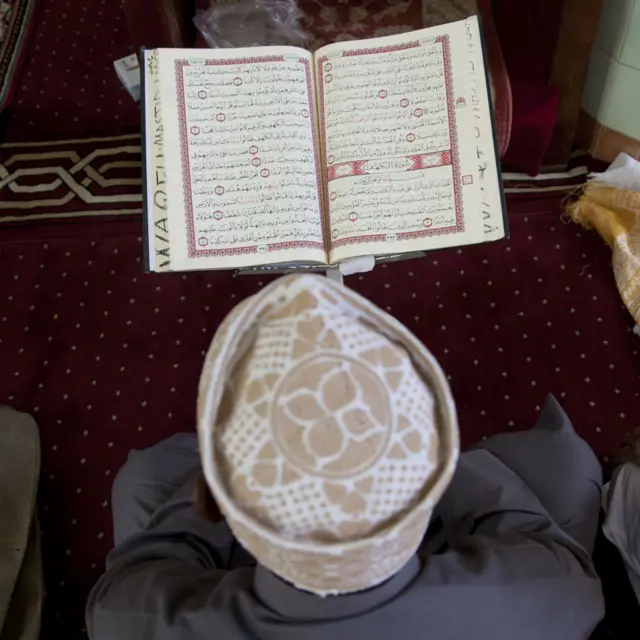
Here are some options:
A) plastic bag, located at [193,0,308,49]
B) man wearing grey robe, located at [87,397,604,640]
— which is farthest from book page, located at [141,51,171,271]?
plastic bag, located at [193,0,308,49]

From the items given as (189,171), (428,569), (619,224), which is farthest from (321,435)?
(619,224)

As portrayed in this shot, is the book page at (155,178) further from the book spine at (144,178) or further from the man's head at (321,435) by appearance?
the man's head at (321,435)

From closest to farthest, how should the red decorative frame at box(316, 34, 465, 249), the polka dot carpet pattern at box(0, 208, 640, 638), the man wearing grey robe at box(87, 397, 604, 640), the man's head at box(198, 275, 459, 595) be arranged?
the man's head at box(198, 275, 459, 595) → the man wearing grey robe at box(87, 397, 604, 640) → the red decorative frame at box(316, 34, 465, 249) → the polka dot carpet pattern at box(0, 208, 640, 638)

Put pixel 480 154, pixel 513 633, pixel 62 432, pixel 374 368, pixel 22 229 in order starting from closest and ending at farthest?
pixel 374 368 < pixel 513 633 < pixel 480 154 < pixel 62 432 < pixel 22 229

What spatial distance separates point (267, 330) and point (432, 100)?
1.79 feet

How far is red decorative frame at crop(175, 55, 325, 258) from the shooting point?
35.2 inches

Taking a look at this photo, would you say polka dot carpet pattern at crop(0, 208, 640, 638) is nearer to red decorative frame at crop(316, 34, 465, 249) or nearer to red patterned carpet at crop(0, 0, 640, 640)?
red patterned carpet at crop(0, 0, 640, 640)

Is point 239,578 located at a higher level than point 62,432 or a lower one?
higher

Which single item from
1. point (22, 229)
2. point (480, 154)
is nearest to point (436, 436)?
point (480, 154)

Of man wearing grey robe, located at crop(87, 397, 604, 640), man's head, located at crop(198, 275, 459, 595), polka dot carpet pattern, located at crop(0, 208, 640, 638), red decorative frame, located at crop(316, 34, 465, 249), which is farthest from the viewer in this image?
polka dot carpet pattern, located at crop(0, 208, 640, 638)

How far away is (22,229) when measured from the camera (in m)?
1.63

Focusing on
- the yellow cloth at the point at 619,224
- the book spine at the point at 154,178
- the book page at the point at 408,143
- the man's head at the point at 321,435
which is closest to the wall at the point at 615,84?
the yellow cloth at the point at 619,224

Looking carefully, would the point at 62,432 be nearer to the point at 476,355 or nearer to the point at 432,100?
the point at 476,355

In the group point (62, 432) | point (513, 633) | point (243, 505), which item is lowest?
point (62, 432)
